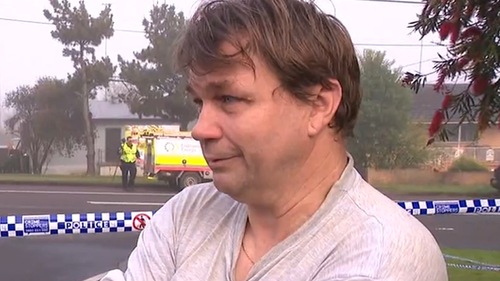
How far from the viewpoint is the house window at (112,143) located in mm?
16928

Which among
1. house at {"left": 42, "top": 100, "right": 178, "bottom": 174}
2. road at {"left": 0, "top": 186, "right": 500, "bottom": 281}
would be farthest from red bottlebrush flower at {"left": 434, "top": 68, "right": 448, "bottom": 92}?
house at {"left": 42, "top": 100, "right": 178, "bottom": 174}

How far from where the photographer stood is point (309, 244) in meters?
1.21

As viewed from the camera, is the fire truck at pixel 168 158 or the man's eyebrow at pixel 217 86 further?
the fire truck at pixel 168 158

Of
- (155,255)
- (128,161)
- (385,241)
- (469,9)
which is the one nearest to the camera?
(385,241)

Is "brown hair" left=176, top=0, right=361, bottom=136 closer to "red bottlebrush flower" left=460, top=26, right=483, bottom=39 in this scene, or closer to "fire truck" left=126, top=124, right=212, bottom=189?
"red bottlebrush flower" left=460, top=26, right=483, bottom=39

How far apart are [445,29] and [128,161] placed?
13939mm

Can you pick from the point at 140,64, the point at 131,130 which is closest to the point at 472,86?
the point at 140,64

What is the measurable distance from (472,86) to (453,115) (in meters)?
0.22

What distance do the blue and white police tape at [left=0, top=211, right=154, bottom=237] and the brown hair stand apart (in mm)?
4700

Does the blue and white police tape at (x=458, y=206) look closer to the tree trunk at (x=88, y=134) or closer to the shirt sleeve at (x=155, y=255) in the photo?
the shirt sleeve at (x=155, y=255)

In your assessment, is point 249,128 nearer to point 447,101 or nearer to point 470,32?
point 470,32

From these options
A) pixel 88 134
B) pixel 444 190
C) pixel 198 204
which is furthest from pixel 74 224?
pixel 444 190

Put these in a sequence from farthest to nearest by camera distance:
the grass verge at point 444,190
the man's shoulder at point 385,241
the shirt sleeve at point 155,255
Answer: the grass verge at point 444,190
the shirt sleeve at point 155,255
the man's shoulder at point 385,241

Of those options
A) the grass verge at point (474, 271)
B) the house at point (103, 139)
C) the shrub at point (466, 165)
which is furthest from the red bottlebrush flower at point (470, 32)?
the shrub at point (466, 165)
